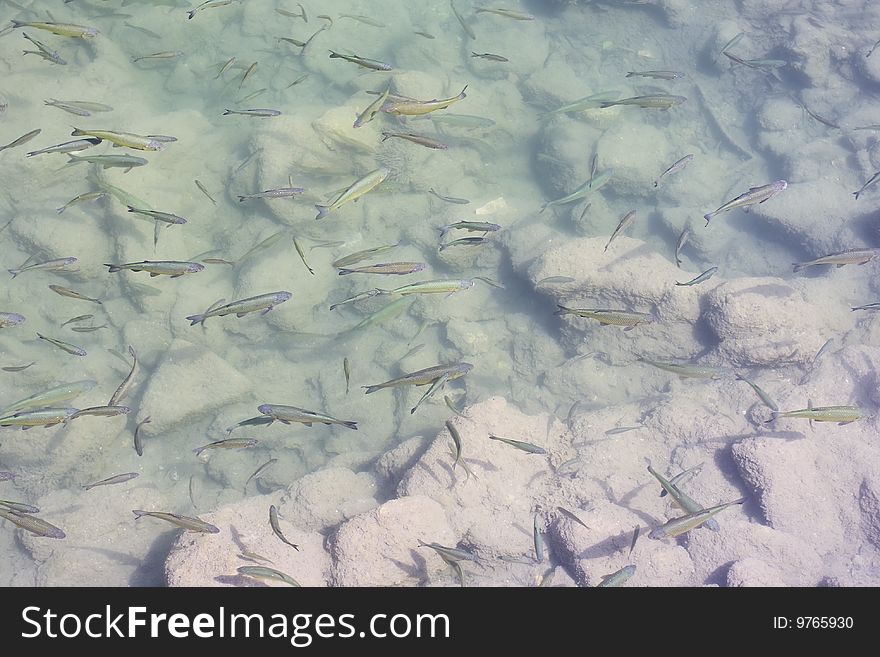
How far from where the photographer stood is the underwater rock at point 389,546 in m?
5.30

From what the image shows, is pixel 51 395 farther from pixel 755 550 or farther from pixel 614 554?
pixel 755 550

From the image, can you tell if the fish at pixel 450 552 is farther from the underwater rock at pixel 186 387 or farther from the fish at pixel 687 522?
the underwater rock at pixel 186 387

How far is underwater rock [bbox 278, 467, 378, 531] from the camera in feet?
20.2

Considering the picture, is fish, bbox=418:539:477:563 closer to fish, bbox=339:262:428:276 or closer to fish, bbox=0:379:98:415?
fish, bbox=339:262:428:276

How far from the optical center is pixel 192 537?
535 cm

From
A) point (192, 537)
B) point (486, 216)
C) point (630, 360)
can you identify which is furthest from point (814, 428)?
point (192, 537)

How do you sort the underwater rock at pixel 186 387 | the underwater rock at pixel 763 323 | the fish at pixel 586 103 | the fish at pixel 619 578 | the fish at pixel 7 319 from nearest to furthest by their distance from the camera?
the fish at pixel 619 578 < the fish at pixel 7 319 < the underwater rock at pixel 763 323 < the underwater rock at pixel 186 387 < the fish at pixel 586 103

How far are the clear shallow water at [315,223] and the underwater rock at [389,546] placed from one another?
2146 mm

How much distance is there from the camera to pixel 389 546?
5.37 m

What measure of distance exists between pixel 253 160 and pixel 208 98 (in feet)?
9.69

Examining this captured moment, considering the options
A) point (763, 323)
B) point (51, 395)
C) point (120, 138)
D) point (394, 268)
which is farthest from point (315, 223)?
point (763, 323)

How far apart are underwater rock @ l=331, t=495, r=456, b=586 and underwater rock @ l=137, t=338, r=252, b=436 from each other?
3.50 m

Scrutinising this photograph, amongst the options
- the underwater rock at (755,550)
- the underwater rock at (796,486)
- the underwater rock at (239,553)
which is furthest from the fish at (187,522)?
the underwater rock at (796,486)

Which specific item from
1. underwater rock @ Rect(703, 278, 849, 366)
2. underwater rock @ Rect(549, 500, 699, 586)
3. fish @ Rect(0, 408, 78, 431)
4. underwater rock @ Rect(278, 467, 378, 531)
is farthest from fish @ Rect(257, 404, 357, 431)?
underwater rock @ Rect(703, 278, 849, 366)
